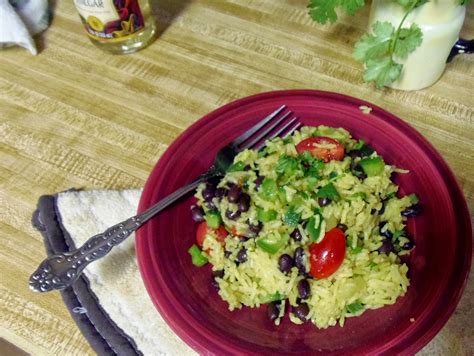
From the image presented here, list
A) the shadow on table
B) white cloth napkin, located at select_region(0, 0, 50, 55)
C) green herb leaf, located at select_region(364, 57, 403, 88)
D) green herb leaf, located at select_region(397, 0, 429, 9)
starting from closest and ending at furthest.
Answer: green herb leaf, located at select_region(397, 0, 429, 9), green herb leaf, located at select_region(364, 57, 403, 88), white cloth napkin, located at select_region(0, 0, 50, 55), the shadow on table

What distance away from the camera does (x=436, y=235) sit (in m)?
1.10

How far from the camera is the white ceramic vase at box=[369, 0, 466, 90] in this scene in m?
1.41

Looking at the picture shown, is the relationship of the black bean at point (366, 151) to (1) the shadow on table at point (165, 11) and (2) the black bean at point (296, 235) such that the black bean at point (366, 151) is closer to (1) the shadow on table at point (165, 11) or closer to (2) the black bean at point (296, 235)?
(2) the black bean at point (296, 235)

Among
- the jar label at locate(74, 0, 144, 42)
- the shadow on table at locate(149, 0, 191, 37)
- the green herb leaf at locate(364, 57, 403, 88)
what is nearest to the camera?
the green herb leaf at locate(364, 57, 403, 88)

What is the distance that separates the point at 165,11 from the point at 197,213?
1.04m

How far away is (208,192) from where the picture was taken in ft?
3.84

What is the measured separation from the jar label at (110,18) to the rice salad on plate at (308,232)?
0.72m

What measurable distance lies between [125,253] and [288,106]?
0.55 metres

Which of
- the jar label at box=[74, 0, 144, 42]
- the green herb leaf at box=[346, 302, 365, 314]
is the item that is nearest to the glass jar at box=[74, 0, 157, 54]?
the jar label at box=[74, 0, 144, 42]

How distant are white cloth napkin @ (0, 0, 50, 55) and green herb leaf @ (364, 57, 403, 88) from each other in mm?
1123

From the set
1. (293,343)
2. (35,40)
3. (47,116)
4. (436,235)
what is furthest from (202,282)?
(35,40)

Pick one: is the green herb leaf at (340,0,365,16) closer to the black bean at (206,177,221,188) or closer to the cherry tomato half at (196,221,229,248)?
the black bean at (206,177,221,188)

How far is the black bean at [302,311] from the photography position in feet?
3.41

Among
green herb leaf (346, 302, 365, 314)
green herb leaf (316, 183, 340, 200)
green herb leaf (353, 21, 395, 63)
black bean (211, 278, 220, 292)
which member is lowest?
black bean (211, 278, 220, 292)
